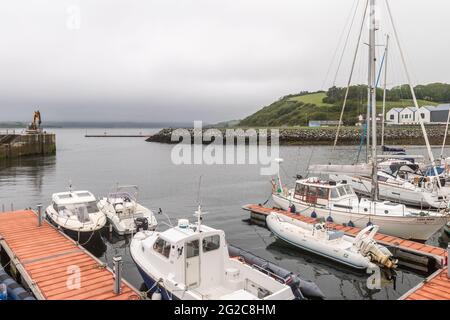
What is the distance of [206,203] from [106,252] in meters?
13.5

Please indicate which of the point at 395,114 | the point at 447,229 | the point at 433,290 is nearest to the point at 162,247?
the point at 433,290

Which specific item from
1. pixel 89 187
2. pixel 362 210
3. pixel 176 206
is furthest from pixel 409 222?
pixel 89 187

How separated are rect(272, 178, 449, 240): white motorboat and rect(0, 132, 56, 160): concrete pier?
5454 cm

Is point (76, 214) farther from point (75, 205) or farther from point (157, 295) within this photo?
point (157, 295)

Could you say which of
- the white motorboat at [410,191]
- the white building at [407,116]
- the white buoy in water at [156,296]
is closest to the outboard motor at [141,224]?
the white buoy in water at [156,296]

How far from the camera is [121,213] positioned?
22.3m

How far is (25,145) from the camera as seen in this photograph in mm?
66375

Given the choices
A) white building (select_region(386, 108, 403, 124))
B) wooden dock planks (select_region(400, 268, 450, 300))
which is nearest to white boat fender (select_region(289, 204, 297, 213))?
wooden dock planks (select_region(400, 268, 450, 300))

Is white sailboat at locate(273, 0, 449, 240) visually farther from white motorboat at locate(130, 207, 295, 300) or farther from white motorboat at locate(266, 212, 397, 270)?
white motorboat at locate(130, 207, 295, 300)

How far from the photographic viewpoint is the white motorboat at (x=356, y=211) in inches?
767

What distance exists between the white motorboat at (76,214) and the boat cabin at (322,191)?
1233cm

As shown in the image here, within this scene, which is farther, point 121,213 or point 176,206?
point 176,206
